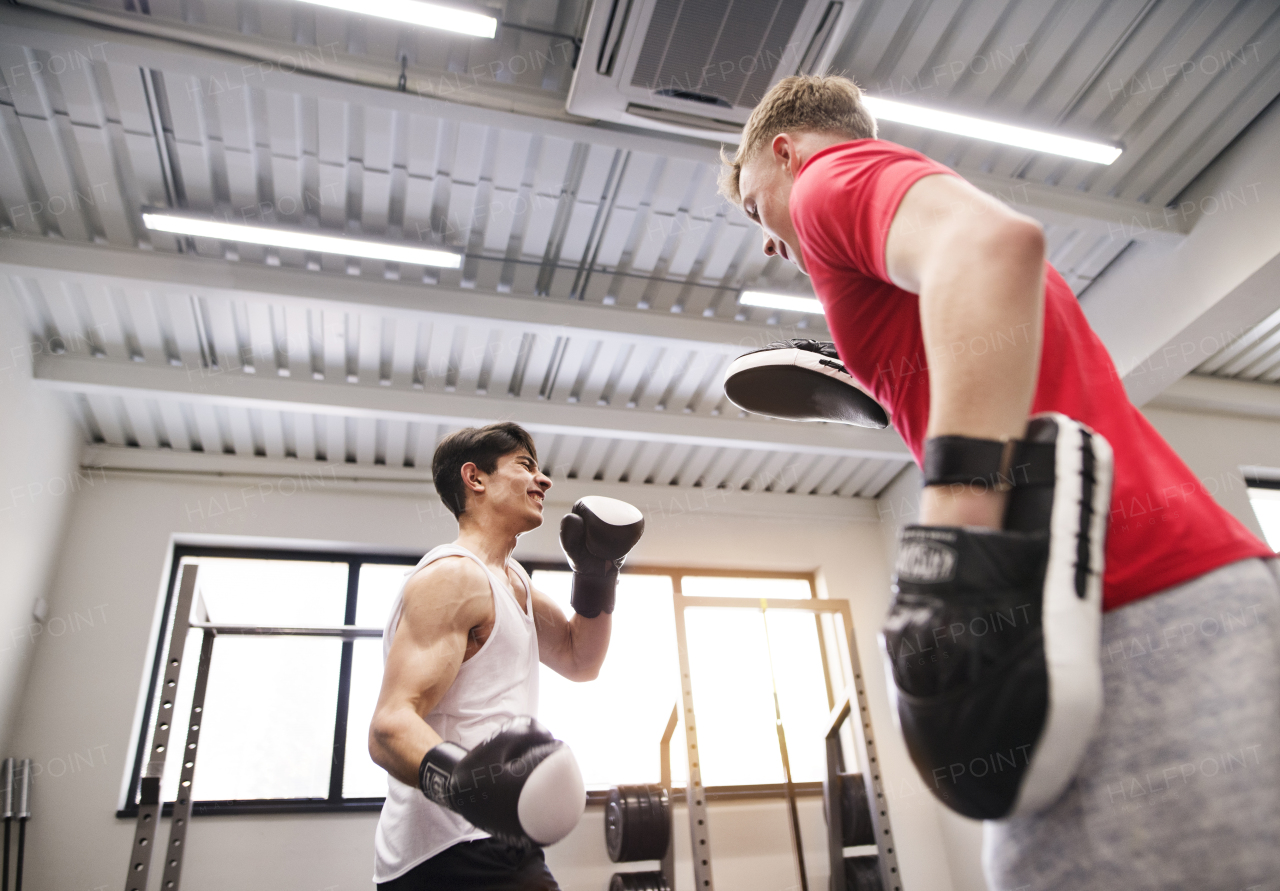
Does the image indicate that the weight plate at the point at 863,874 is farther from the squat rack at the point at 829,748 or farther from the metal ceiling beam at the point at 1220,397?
the metal ceiling beam at the point at 1220,397

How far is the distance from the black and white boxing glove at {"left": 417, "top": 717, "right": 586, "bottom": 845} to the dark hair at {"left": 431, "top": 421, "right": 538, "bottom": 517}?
112 cm

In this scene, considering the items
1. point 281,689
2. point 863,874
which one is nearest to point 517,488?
point 863,874

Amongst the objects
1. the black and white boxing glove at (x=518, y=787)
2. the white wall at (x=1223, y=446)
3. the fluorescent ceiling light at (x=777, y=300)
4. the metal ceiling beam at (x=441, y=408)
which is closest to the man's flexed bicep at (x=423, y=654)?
the black and white boxing glove at (x=518, y=787)

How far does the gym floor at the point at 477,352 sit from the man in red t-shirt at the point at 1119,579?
2.65m

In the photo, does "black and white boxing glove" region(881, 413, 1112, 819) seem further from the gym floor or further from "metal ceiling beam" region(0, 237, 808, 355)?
"metal ceiling beam" region(0, 237, 808, 355)

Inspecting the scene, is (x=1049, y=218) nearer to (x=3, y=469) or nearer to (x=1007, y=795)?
(x=1007, y=795)

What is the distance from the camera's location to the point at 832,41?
3100 millimetres

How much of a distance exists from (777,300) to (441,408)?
2.26 m

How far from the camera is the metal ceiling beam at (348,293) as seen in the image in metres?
4.16

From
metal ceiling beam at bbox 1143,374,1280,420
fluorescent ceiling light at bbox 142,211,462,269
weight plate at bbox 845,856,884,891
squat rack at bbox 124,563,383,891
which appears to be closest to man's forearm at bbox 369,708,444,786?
squat rack at bbox 124,563,383,891

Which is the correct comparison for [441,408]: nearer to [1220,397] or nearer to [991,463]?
[991,463]

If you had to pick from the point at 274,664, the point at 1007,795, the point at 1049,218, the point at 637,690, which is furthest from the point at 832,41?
the point at 274,664

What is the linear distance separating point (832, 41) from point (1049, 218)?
1795mm

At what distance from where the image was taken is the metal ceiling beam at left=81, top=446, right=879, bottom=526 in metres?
5.64
